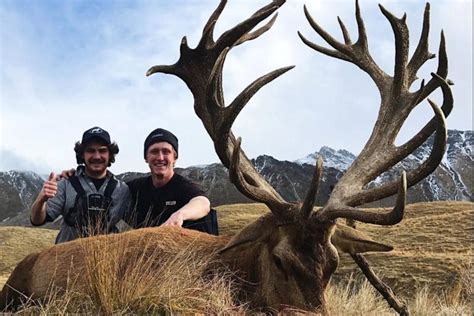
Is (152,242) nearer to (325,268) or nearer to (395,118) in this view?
(325,268)

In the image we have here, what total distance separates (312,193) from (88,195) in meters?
3.29

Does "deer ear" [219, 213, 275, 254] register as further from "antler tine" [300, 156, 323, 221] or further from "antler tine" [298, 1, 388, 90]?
"antler tine" [298, 1, 388, 90]

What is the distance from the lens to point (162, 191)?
6.70 meters

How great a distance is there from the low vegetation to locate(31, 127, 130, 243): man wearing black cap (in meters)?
1.80

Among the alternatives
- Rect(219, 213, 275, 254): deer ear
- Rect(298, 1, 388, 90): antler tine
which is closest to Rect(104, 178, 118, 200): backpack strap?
Rect(219, 213, 275, 254): deer ear

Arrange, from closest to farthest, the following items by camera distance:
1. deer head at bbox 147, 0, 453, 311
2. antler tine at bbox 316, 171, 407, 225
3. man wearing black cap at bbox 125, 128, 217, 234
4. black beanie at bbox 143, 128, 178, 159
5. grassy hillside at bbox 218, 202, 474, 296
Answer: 1. antler tine at bbox 316, 171, 407, 225
2. deer head at bbox 147, 0, 453, 311
3. man wearing black cap at bbox 125, 128, 217, 234
4. black beanie at bbox 143, 128, 178, 159
5. grassy hillside at bbox 218, 202, 474, 296

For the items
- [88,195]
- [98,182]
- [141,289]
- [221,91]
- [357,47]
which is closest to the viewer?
[141,289]

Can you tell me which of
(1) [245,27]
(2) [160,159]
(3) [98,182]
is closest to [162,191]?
(2) [160,159]

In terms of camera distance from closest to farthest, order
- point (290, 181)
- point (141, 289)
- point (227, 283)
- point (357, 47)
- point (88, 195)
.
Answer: point (141, 289)
point (227, 283)
point (357, 47)
point (88, 195)
point (290, 181)

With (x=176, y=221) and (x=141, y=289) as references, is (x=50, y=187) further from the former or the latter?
(x=141, y=289)

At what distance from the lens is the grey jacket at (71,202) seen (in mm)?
6598

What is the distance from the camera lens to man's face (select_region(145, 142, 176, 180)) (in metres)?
6.65

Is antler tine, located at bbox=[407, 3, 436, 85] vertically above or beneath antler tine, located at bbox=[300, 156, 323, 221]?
above

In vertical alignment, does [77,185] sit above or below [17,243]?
above
